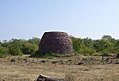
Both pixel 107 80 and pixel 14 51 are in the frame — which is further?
pixel 14 51

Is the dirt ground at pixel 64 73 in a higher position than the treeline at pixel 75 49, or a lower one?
lower


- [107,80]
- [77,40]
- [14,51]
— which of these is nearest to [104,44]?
[77,40]

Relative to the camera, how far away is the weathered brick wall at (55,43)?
1417 inches

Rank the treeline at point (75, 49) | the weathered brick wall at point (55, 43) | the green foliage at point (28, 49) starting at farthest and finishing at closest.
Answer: the green foliage at point (28, 49) → the treeline at point (75, 49) → the weathered brick wall at point (55, 43)

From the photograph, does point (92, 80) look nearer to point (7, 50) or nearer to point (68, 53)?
point (68, 53)

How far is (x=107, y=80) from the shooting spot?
1343 cm

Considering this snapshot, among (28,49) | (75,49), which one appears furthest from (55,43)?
(28,49)

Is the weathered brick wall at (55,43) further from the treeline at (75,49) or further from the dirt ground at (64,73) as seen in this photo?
the dirt ground at (64,73)

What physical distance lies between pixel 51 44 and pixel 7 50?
7992 mm

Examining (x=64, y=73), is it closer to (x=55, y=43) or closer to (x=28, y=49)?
(x=55, y=43)

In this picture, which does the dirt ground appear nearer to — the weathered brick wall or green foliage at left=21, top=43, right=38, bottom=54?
the weathered brick wall

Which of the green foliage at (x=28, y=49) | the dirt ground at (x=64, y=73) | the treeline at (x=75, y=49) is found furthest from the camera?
the green foliage at (x=28, y=49)

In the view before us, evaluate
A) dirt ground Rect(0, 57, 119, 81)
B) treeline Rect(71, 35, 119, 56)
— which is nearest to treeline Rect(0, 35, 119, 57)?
treeline Rect(71, 35, 119, 56)

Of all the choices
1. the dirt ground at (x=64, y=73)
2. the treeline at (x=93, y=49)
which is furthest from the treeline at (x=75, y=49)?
the dirt ground at (x=64, y=73)
